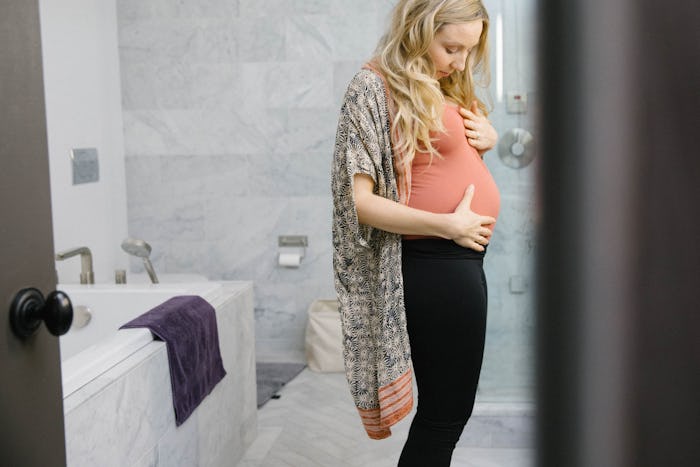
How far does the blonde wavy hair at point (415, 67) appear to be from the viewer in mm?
1546

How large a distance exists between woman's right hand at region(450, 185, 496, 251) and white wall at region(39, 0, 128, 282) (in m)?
1.90

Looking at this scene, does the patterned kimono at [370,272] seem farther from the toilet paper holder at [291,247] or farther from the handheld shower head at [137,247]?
the toilet paper holder at [291,247]

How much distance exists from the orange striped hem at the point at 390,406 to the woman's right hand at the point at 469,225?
11.5 inches

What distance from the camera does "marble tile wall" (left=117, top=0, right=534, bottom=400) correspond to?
149 inches

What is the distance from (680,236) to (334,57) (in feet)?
12.4

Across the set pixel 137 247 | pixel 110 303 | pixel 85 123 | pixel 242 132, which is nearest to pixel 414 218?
pixel 137 247

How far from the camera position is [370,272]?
170 cm

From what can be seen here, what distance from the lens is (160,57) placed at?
12.6ft

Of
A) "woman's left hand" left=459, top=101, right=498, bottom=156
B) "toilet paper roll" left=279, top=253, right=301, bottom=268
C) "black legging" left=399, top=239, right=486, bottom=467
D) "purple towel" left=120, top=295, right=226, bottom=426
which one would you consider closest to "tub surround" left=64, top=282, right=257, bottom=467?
"purple towel" left=120, top=295, right=226, bottom=426

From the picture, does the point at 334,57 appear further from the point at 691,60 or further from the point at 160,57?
the point at 691,60

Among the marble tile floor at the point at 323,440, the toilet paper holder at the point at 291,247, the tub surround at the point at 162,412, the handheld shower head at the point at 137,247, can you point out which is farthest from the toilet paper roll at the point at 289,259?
the handheld shower head at the point at 137,247

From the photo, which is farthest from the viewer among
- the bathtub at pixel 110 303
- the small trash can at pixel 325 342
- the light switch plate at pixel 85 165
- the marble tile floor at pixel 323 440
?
the small trash can at pixel 325 342

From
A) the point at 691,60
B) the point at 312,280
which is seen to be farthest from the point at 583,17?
the point at 312,280

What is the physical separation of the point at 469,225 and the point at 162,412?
85 centimetres
